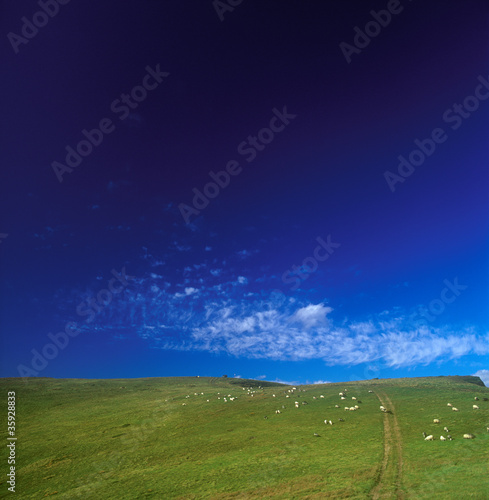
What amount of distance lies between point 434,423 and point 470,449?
1068 centimetres

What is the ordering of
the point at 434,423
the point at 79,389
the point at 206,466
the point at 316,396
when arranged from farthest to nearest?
the point at 79,389 < the point at 316,396 < the point at 434,423 < the point at 206,466

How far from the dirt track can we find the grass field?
0.38 feet

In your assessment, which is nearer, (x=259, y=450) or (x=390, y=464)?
(x=390, y=464)

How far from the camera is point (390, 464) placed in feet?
92.3

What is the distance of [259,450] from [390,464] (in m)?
15.4

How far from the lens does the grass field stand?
1010 inches

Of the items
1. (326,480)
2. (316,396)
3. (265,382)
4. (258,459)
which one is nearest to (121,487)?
(258,459)

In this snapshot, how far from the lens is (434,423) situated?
129 ft

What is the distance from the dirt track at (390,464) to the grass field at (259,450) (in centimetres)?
11

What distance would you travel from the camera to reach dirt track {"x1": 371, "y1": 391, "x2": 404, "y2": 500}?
77.1ft

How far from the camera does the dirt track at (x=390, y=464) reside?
2350 cm

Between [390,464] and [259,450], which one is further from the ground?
[259,450]

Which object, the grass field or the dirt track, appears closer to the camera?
the dirt track

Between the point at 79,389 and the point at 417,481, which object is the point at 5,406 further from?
the point at 417,481
